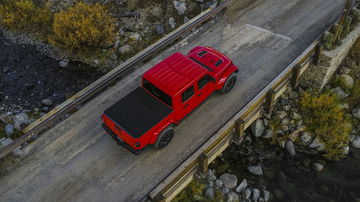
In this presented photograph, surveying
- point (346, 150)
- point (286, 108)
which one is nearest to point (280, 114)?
point (286, 108)

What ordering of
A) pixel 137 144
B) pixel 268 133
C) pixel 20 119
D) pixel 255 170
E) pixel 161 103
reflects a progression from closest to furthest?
pixel 137 144 < pixel 161 103 < pixel 255 170 < pixel 20 119 < pixel 268 133

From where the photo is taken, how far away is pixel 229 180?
487 inches

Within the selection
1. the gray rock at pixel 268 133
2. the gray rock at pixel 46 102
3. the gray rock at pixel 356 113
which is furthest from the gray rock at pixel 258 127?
the gray rock at pixel 46 102

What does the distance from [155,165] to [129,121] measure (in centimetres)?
160

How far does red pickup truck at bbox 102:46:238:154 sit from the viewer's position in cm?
998

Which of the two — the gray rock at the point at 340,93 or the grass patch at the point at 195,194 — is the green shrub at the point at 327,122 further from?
the grass patch at the point at 195,194

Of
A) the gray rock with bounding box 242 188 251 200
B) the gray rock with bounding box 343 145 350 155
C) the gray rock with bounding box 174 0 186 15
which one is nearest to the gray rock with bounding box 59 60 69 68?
the gray rock with bounding box 174 0 186 15

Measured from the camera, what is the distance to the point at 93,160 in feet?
35.1

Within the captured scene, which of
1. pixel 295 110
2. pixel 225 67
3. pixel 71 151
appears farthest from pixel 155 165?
pixel 295 110

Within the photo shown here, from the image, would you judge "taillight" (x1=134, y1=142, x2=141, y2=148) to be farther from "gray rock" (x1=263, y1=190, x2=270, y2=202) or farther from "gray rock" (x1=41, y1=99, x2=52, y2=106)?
"gray rock" (x1=41, y1=99, x2=52, y2=106)

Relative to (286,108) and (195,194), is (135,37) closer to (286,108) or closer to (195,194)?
(286,108)

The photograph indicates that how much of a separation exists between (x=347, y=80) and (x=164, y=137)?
29.6ft

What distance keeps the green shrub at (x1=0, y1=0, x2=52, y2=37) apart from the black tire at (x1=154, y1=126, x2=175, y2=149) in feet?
34.5

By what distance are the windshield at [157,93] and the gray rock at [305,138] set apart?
20.9 ft
